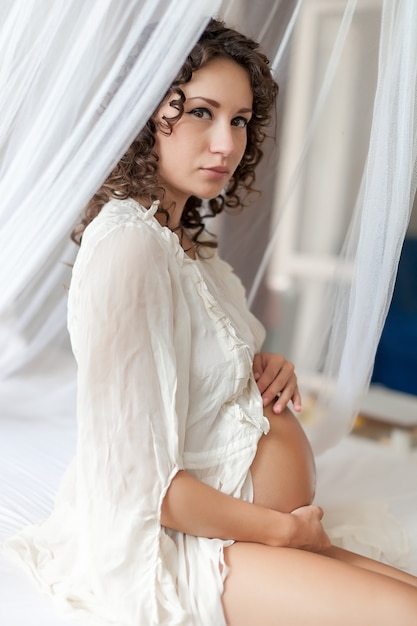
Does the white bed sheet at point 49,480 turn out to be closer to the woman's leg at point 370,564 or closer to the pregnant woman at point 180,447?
the pregnant woman at point 180,447

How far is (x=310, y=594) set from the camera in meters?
1.08

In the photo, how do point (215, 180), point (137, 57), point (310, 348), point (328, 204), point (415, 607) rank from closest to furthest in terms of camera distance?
1. point (415, 607)
2. point (137, 57)
3. point (215, 180)
4. point (310, 348)
5. point (328, 204)

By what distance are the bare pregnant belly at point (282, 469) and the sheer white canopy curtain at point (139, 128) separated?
29cm

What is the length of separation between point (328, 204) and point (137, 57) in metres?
2.28

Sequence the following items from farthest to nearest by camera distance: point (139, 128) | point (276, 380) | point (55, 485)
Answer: point (55, 485), point (276, 380), point (139, 128)

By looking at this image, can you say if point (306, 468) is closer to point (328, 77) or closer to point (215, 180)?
point (215, 180)

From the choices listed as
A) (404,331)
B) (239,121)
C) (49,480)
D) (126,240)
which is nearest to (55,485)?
(49,480)

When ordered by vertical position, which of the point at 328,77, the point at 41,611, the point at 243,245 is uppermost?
the point at 328,77

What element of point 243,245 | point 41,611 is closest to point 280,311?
point 243,245

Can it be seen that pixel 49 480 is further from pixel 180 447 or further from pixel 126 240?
pixel 126 240

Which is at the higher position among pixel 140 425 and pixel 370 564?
pixel 140 425

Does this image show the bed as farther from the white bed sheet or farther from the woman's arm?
the woman's arm

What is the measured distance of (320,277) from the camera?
380 cm

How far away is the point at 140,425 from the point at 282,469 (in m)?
0.32
